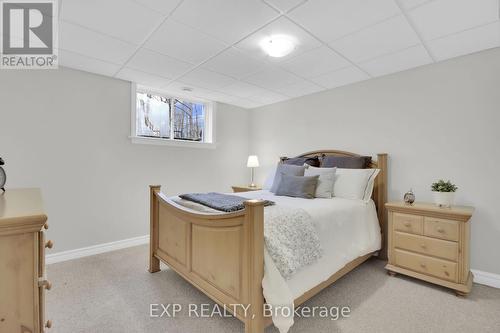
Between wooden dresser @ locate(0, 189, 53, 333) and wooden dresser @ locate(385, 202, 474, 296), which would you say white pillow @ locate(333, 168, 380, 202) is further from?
wooden dresser @ locate(0, 189, 53, 333)

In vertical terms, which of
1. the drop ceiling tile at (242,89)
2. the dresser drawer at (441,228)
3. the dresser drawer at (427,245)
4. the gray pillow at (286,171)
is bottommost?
the dresser drawer at (427,245)

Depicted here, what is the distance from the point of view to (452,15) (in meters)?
1.84

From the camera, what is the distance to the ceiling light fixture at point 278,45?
2.20 metres

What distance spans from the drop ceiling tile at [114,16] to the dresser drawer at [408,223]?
288cm

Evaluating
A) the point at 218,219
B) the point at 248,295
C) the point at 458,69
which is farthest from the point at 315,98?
the point at 248,295

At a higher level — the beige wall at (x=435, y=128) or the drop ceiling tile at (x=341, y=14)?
the drop ceiling tile at (x=341, y=14)

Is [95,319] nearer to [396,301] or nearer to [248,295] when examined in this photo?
[248,295]

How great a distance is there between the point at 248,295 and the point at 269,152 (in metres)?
3.16

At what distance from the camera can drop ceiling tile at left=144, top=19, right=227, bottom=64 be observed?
6.76 ft

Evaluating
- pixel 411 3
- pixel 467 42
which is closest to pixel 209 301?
pixel 411 3

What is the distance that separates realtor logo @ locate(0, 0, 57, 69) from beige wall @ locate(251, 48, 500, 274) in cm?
321

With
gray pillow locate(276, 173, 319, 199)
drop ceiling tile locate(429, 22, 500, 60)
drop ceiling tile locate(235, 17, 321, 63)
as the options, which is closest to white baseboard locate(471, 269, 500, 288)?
gray pillow locate(276, 173, 319, 199)

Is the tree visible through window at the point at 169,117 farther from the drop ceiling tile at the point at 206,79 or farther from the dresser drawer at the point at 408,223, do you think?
the dresser drawer at the point at 408,223

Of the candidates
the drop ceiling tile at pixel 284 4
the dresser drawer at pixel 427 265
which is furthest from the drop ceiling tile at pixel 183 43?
the dresser drawer at pixel 427 265
